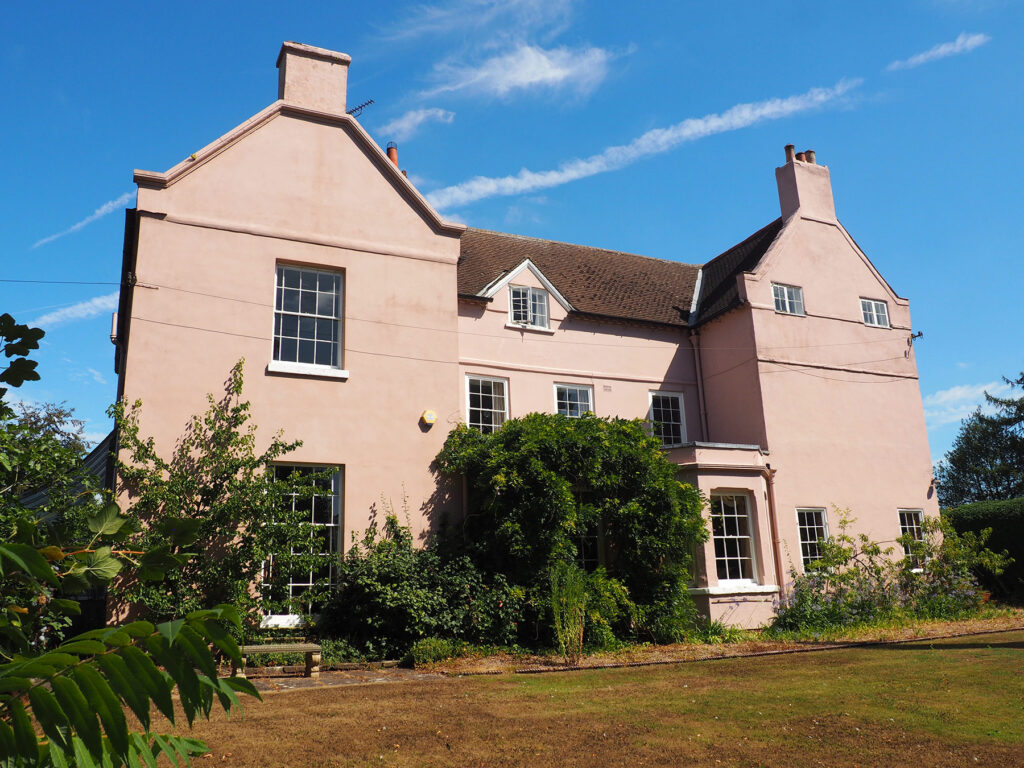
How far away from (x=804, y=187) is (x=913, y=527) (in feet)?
32.0

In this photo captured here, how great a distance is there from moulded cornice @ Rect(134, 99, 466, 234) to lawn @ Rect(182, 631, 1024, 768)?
9.84 m

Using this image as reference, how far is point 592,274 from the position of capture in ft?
71.9

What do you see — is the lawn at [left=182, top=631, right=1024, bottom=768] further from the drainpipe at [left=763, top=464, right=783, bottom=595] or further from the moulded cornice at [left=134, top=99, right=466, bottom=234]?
the moulded cornice at [left=134, top=99, right=466, bottom=234]

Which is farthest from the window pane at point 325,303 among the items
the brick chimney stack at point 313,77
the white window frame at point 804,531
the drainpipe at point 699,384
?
the white window frame at point 804,531

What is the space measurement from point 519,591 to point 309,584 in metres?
3.87

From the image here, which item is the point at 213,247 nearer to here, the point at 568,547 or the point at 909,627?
the point at 568,547

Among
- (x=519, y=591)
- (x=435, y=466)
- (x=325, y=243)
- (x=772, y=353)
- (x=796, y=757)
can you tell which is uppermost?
(x=325, y=243)

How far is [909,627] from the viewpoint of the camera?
663 inches

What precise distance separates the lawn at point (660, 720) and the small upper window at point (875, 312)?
1211cm

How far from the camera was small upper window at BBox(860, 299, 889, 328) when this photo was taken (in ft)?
70.2

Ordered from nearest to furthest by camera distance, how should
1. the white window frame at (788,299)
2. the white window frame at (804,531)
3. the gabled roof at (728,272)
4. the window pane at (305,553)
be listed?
1. the window pane at (305,553)
2. the white window frame at (804,531)
3. the white window frame at (788,299)
4. the gabled roof at (728,272)

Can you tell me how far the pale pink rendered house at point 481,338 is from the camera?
47.9ft

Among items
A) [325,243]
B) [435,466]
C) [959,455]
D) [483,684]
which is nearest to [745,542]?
[435,466]

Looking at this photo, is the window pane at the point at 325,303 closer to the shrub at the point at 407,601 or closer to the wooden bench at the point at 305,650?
the shrub at the point at 407,601
